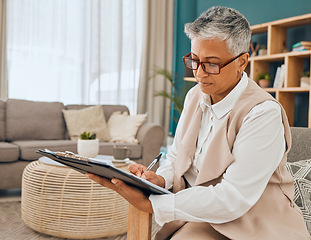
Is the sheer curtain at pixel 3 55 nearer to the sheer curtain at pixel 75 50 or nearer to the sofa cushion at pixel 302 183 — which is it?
the sheer curtain at pixel 75 50

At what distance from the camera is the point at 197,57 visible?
1.03 m

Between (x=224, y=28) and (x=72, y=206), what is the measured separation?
156 centimetres

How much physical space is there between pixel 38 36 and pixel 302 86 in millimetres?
3242

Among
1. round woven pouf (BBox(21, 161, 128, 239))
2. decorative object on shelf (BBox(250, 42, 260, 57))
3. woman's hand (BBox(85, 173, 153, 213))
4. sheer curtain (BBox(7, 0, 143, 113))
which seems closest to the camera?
woman's hand (BBox(85, 173, 153, 213))

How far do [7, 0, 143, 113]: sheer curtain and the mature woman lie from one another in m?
3.95

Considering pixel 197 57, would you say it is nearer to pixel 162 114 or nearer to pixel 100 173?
pixel 100 173

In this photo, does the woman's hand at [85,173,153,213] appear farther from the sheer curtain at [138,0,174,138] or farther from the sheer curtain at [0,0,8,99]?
the sheer curtain at [138,0,174,138]

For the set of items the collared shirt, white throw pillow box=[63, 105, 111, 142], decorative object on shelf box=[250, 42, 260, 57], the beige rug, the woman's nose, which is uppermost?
decorative object on shelf box=[250, 42, 260, 57]

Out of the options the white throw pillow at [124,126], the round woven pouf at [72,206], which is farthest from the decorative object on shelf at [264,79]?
the round woven pouf at [72,206]

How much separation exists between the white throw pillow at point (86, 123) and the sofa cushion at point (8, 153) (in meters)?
0.76

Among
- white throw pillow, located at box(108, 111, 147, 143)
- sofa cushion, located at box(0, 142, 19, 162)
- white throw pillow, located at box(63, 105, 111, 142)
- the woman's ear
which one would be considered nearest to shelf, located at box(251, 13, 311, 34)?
white throw pillow, located at box(108, 111, 147, 143)

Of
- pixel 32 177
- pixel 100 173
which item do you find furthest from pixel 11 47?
pixel 100 173

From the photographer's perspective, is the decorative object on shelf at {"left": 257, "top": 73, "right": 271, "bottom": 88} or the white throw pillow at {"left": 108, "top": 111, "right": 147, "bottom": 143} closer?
the white throw pillow at {"left": 108, "top": 111, "right": 147, "bottom": 143}

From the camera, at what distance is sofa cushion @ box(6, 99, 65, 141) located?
3672 mm
